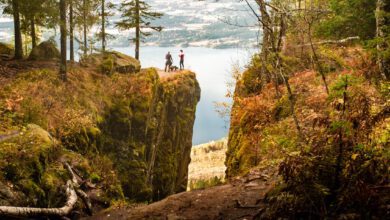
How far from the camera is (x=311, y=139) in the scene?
6648 mm

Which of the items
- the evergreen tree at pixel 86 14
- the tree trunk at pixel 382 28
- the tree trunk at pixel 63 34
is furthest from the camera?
the evergreen tree at pixel 86 14

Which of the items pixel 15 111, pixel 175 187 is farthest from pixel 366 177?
pixel 175 187

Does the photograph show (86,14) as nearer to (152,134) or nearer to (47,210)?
(152,134)

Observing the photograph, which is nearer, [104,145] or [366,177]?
[366,177]

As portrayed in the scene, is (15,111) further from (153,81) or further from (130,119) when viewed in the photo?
(153,81)

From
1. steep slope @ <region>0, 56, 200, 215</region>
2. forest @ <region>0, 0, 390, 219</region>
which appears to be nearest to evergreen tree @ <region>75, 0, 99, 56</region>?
forest @ <region>0, 0, 390, 219</region>

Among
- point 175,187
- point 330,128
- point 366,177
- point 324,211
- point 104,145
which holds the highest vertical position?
point 330,128

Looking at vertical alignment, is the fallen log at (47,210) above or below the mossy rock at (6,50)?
below

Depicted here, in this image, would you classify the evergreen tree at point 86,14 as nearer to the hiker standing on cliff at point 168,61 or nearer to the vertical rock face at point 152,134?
the vertical rock face at point 152,134

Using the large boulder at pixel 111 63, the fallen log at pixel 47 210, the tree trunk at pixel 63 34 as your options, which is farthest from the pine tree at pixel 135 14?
the fallen log at pixel 47 210

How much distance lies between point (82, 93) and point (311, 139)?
51.5ft

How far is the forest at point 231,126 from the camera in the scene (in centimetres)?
587

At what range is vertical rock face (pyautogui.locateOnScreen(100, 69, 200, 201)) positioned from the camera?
70.9 ft

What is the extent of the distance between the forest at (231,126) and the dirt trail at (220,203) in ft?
0.17
